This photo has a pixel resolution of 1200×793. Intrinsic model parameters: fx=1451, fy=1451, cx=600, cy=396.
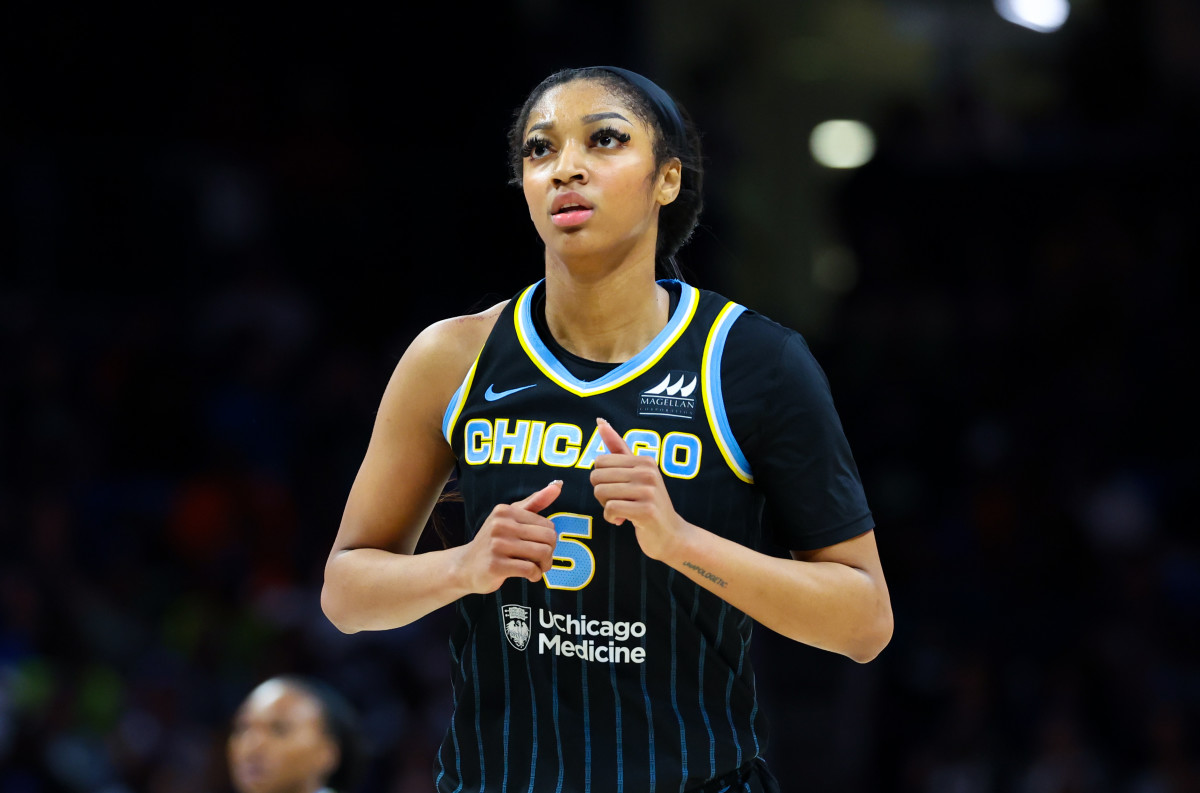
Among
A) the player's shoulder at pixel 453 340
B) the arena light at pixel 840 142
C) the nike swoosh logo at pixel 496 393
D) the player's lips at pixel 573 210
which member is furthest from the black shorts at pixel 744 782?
the arena light at pixel 840 142

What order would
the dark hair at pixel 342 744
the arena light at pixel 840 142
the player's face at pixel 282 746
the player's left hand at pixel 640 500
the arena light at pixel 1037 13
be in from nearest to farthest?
the player's left hand at pixel 640 500, the player's face at pixel 282 746, the dark hair at pixel 342 744, the arena light at pixel 1037 13, the arena light at pixel 840 142

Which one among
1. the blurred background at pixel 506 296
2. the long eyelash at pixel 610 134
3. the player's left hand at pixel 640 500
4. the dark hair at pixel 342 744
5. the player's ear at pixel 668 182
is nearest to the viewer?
the player's left hand at pixel 640 500

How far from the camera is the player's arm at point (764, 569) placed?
2016 millimetres

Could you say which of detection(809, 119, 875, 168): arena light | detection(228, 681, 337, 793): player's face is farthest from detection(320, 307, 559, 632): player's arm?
detection(809, 119, 875, 168): arena light

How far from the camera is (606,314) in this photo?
2.37m

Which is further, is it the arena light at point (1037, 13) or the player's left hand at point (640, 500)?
the arena light at point (1037, 13)

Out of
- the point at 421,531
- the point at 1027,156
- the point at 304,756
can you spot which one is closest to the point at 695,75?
the point at 1027,156

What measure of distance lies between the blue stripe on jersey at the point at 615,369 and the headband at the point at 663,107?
25cm

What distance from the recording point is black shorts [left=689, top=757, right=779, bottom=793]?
88.2 inches

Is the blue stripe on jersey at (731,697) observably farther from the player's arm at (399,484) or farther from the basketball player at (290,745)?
the basketball player at (290,745)

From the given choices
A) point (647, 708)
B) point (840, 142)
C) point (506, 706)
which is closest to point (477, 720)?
point (506, 706)

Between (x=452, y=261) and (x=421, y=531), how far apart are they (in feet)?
21.9

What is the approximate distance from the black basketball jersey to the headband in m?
0.35

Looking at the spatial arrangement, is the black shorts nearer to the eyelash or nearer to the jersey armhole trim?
the jersey armhole trim
